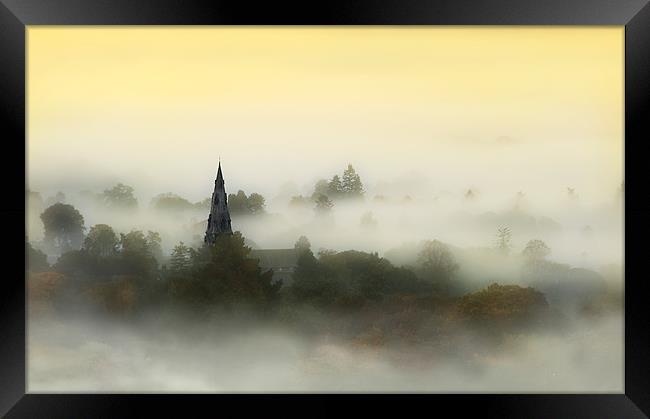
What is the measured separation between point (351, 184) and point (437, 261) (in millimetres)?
760

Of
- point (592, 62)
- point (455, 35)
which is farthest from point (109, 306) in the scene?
point (592, 62)

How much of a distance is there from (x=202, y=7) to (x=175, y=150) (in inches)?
37.3

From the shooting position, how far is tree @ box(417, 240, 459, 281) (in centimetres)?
408

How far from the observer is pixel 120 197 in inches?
161

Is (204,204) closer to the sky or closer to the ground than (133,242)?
closer to the sky

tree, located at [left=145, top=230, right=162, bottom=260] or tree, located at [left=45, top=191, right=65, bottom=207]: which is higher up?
tree, located at [left=45, top=191, right=65, bottom=207]

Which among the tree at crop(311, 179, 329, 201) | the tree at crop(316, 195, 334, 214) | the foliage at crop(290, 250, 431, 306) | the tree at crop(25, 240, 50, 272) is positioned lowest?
the foliage at crop(290, 250, 431, 306)

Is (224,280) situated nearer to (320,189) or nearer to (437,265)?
(320,189)

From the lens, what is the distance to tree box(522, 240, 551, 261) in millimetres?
4094

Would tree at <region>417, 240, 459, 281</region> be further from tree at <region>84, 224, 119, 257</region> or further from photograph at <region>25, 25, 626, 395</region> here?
tree at <region>84, 224, 119, 257</region>

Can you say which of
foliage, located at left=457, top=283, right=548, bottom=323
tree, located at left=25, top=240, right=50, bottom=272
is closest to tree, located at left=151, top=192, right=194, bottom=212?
tree, located at left=25, top=240, right=50, bottom=272

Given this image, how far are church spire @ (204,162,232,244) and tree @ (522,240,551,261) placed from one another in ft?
6.45

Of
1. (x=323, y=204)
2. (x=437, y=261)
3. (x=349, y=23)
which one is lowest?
(x=437, y=261)

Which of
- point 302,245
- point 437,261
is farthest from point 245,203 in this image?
point 437,261
